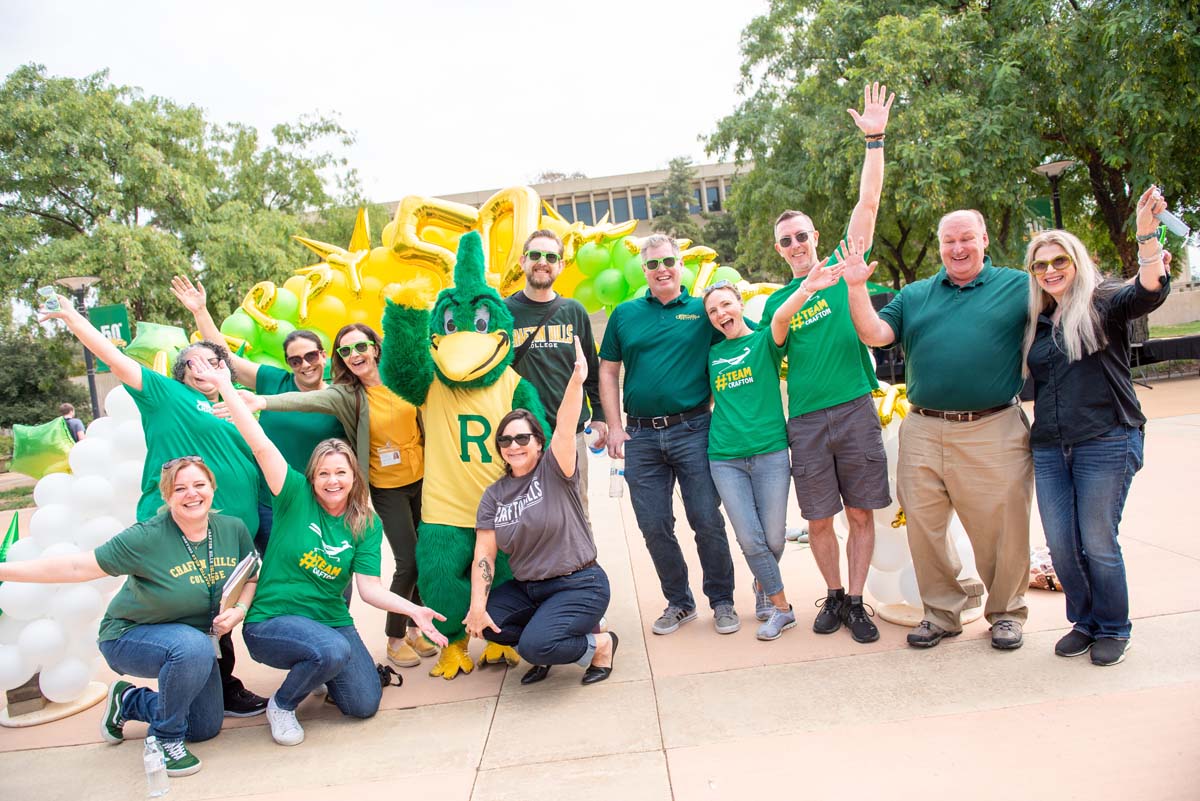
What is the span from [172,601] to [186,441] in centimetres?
74

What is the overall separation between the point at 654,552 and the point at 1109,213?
46.7ft

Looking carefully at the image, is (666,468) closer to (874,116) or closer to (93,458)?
(874,116)

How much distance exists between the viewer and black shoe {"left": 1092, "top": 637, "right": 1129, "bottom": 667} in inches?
127

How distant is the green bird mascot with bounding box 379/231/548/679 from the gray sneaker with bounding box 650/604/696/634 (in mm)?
761

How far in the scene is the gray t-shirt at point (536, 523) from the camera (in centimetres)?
359

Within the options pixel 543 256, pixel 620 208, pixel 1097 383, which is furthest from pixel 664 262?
pixel 620 208

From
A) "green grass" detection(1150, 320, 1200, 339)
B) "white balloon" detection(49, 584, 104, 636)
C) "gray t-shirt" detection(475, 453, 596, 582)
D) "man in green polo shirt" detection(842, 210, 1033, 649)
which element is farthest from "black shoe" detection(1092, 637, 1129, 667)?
"green grass" detection(1150, 320, 1200, 339)

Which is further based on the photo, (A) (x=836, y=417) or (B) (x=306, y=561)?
(A) (x=836, y=417)

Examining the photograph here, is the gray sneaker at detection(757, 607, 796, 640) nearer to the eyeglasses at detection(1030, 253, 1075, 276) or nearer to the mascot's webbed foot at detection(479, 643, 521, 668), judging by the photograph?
the mascot's webbed foot at detection(479, 643, 521, 668)

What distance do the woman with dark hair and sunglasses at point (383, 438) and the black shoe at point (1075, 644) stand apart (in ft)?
9.65

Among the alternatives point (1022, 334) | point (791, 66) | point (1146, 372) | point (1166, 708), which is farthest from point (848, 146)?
point (1166, 708)

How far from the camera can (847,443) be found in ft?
12.5

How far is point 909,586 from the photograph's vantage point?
4.02 meters

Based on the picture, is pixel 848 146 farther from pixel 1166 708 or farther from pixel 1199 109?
pixel 1166 708
